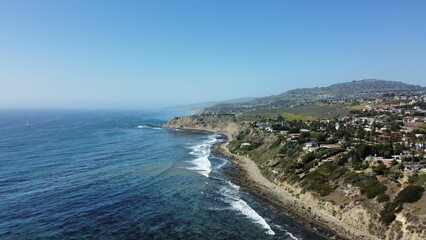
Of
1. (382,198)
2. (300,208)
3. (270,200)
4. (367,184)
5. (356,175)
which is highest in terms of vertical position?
(356,175)

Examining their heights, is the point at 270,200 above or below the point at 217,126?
below

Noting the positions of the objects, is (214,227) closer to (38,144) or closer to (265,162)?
(265,162)

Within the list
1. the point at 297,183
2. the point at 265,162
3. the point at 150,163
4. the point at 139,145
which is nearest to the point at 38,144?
the point at 139,145

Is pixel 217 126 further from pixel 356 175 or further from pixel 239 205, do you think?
pixel 239 205

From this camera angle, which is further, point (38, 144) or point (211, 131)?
point (211, 131)

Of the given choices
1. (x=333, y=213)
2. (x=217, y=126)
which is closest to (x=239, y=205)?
(x=333, y=213)

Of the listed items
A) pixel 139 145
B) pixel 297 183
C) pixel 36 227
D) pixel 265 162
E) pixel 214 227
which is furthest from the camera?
pixel 139 145

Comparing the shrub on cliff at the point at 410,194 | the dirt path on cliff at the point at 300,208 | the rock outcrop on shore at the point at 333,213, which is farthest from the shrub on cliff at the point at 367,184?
the dirt path on cliff at the point at 300,208
